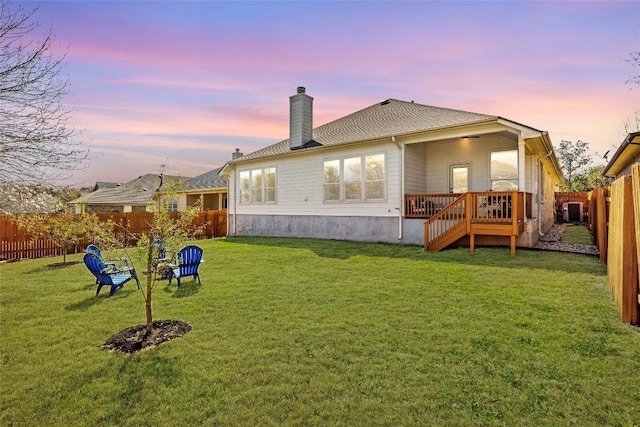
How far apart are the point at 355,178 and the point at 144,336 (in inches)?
388

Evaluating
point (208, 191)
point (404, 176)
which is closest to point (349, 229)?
point (404, 176)

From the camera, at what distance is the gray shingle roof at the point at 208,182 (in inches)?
959

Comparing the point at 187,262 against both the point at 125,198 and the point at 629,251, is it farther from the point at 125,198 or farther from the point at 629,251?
the point at 125,198

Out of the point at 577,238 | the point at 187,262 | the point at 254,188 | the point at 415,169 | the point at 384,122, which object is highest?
the point at 384,122

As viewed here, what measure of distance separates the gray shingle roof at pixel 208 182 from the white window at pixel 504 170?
1769 cm

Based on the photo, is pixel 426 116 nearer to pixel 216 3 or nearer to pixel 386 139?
pixel 386 139

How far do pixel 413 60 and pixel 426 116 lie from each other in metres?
2.23

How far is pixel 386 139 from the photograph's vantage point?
1164 centimetres

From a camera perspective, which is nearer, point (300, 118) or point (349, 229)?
point (349, 229)

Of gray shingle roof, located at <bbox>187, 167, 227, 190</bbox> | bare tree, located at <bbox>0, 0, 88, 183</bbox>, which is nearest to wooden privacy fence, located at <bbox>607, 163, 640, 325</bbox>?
bare tree, located at <bbox>0, 0, 88, 183</bbox>

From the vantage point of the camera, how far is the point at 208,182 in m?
25.8

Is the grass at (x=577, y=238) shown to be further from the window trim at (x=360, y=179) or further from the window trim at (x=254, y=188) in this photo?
the window trim at (x=254, y=188)

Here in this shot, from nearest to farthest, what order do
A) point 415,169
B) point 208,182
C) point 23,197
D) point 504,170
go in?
point 23,197 < point 504,170 < point 415,169 < point 208,182

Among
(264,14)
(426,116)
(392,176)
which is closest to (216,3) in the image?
(264,14)
